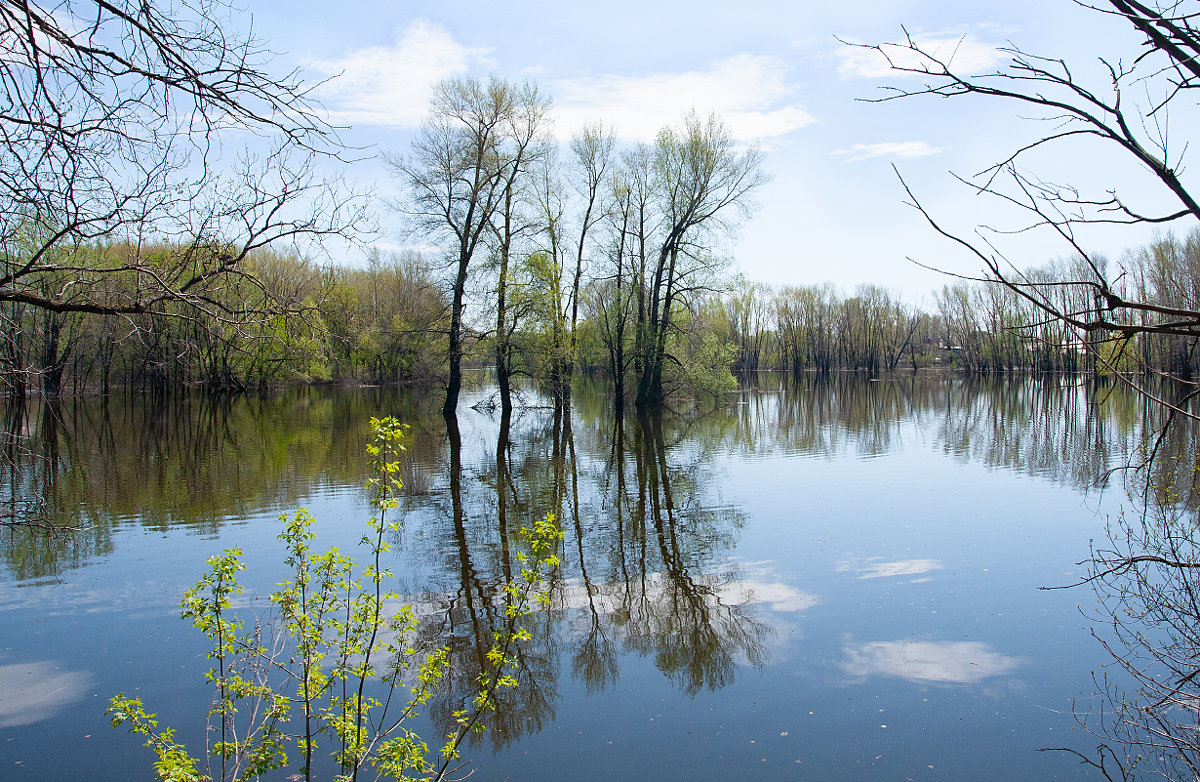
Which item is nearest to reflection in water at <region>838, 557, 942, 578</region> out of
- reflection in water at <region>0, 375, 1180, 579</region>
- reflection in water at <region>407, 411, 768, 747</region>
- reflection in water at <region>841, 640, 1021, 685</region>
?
reflection in water at <region>407, 411, 768, 747</region>

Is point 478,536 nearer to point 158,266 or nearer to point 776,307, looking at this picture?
point 158,266

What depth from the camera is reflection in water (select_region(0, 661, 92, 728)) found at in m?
6.15

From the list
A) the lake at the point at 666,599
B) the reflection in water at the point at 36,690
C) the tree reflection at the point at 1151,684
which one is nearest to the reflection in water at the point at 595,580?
the lake at the point at 666,599

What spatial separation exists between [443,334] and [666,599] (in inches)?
871

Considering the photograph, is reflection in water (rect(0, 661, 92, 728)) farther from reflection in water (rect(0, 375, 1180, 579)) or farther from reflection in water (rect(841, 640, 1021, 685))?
reflection in water (rect(841, 640, 1021, 685))

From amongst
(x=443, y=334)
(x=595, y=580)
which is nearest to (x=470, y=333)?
(x=443, y=334)

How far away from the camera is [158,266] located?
170 inches

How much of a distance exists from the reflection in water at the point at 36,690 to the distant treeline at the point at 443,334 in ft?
8.86

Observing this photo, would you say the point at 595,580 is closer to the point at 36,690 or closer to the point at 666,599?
the point at 666,599

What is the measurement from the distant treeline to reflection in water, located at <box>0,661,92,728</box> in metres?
2.70

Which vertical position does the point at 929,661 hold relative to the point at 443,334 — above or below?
below

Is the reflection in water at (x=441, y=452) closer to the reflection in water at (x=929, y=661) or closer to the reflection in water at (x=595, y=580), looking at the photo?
the reflection in water at (x=595, y=580)

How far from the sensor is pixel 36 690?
258 inches

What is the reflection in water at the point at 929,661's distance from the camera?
6.63m
